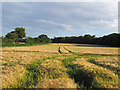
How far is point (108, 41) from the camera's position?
234ft

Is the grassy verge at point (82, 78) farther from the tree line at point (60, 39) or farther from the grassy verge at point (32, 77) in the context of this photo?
the tree line at point (60, 39)

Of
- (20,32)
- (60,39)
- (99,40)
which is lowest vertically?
(99,40)

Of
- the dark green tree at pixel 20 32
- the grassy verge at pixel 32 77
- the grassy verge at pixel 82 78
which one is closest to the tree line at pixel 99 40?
the dark green tree at pixel 20 32

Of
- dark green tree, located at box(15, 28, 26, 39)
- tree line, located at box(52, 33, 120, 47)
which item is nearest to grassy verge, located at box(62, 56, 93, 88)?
tree line, located at box(52, 33, 120, 47)

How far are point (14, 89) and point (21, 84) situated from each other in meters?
0.47

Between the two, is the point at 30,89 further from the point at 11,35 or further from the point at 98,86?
the point at 11,35

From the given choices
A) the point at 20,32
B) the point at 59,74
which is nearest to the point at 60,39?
the point at 20,32

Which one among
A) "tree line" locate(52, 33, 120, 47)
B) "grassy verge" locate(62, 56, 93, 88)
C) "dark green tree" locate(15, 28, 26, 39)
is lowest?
"grassy verge" locate(62, 56, 93, 88)

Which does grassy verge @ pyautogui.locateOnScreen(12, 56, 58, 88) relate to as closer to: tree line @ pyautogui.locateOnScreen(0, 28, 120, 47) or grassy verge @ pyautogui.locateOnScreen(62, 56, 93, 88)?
grassy verge @ pyautogui.locateOnScreen(62, 56, 93, 88)

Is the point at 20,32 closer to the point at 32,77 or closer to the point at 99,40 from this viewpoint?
the point at 99,40

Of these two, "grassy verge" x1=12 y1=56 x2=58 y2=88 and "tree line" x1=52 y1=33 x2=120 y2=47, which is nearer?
"grassy verge" x1=12 y1=56 x2=58 y2=88

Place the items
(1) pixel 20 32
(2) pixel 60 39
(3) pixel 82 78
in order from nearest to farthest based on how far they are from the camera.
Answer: (3) pixel 82 78 → (1) pixel 20 32 → (2) pixel 60 39

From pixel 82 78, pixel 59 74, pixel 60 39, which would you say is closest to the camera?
pixel 82 78

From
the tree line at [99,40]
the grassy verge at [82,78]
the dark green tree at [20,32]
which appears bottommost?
the grassy verge at [82,78]
